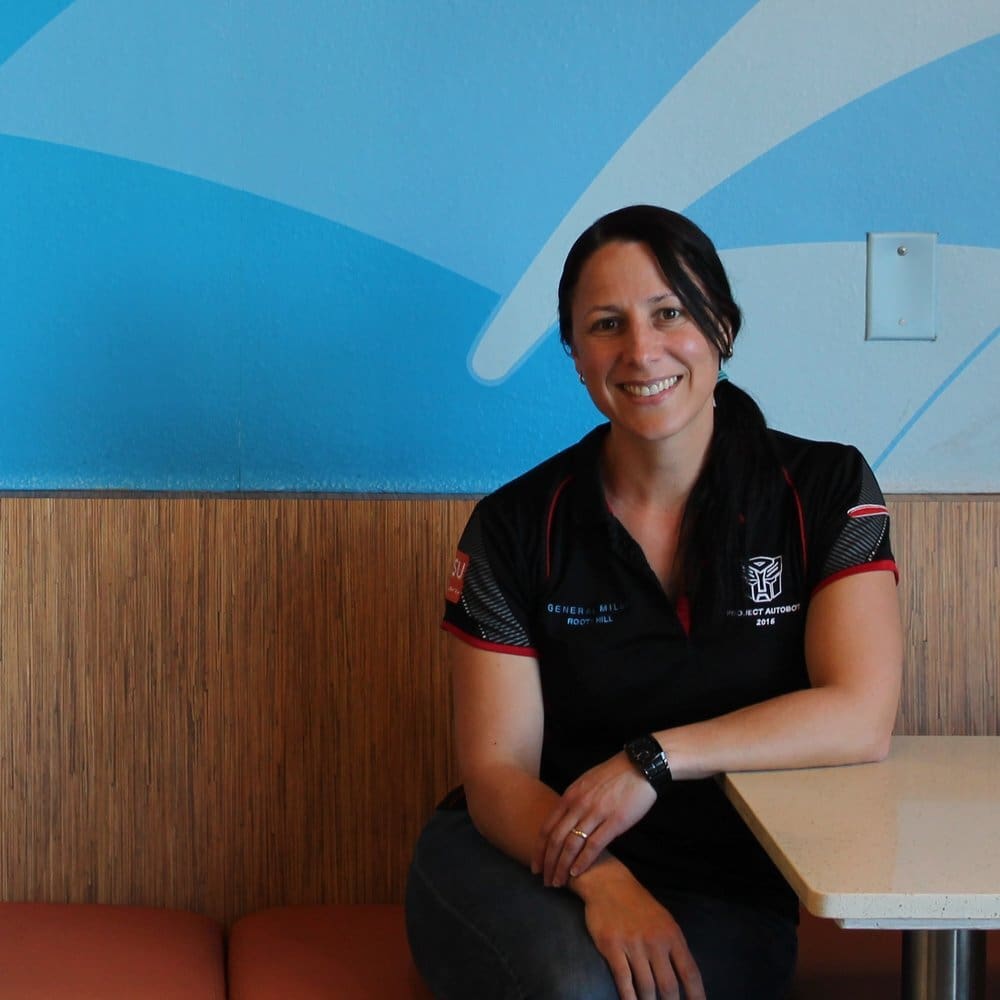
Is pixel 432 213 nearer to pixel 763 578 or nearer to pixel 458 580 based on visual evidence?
pixel 458 580

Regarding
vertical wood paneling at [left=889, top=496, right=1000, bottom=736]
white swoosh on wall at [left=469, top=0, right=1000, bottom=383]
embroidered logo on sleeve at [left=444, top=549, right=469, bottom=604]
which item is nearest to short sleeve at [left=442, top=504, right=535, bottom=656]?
embroidered logo on sleeve at [left=444, top=549, right=469, bottom=604]

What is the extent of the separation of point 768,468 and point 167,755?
0.86m

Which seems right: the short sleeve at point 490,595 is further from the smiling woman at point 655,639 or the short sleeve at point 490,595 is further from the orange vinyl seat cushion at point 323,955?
the orange vinyl seat cushion at point 323,955

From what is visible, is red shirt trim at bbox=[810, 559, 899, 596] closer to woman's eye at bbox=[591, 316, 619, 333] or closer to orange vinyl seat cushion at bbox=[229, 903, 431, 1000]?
woman's eye at bbox=[591, 316, 619, 333]

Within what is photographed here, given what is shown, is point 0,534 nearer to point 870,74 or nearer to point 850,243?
point 850,243

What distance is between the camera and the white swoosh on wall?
1.83 meters

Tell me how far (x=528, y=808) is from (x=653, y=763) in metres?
0.15

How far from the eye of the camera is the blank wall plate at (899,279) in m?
1.84

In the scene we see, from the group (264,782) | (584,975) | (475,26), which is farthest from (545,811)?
(475,26)

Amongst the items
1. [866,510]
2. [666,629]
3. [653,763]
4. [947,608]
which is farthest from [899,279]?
[653,763]

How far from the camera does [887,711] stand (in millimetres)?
1328

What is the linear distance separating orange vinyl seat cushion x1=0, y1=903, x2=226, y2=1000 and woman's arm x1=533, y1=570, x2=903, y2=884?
46 cm

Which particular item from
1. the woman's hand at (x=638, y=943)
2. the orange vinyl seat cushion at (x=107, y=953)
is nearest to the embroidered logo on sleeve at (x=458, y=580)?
the woman's hand at (x=638, y=943)

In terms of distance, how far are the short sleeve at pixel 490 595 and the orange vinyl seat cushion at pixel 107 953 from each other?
48 cm
